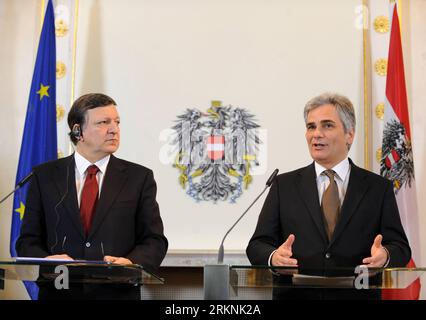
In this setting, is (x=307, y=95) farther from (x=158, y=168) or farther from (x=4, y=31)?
(x=4, y=31)

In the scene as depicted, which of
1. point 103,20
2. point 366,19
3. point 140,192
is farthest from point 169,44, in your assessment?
point 140,192

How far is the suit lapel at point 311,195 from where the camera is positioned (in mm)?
3742

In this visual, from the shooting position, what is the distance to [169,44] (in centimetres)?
631

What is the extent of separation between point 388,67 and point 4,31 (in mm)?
3249

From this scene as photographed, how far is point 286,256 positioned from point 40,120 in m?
3.10

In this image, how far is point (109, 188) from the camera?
3908mm

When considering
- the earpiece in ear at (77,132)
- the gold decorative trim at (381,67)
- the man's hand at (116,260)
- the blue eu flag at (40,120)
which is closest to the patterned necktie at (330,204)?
the man's hand at (116,260)

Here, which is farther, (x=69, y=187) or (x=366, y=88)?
(x=366, y=88)

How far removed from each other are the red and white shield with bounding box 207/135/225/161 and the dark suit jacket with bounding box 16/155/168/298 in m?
2.20

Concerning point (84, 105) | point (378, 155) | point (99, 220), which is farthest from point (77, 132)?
point (378, 155)

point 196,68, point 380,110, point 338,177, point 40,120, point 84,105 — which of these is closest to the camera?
point 338,177

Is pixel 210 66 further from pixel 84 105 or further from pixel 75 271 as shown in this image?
pixel 75 271
